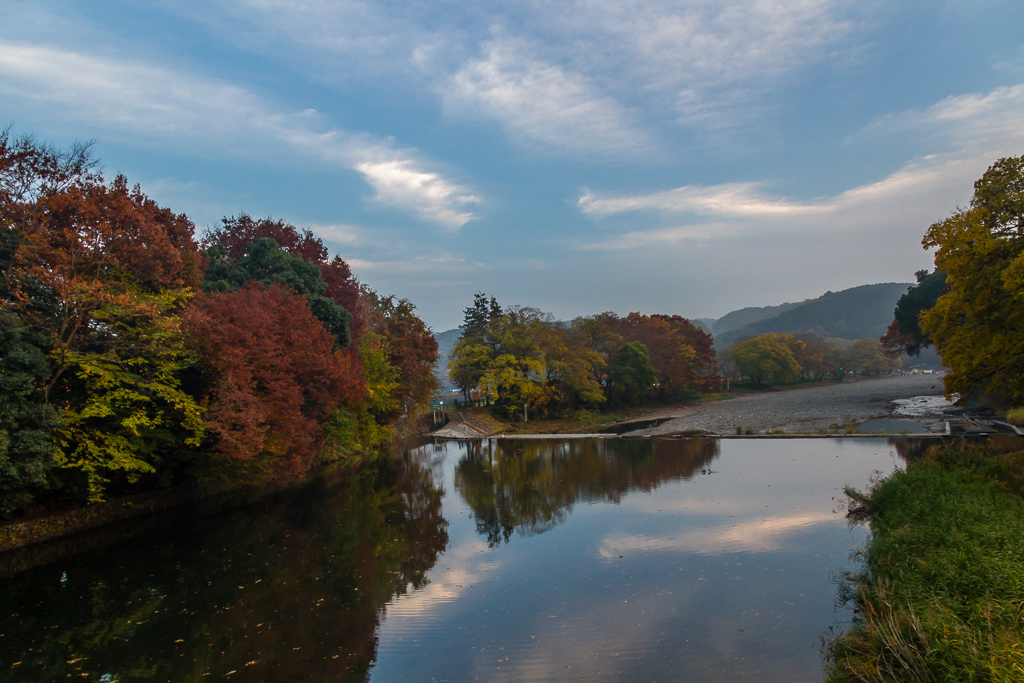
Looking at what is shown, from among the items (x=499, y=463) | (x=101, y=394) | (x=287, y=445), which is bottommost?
(x=499, y=463)

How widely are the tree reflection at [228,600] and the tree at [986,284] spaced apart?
15.2 meters

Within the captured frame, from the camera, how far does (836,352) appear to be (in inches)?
4090

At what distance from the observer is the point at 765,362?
3081 inches

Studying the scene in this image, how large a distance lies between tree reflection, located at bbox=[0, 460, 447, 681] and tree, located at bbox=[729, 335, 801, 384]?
7126 cm

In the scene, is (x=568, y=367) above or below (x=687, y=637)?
above

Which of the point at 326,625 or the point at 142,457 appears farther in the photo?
the point at 142,457

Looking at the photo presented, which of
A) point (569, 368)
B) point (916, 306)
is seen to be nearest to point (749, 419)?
point (569, 368)

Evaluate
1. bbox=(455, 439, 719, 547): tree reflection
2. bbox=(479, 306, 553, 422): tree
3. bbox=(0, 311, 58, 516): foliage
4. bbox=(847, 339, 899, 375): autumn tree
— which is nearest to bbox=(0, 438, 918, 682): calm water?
bbox=(455, 439, 719, 547): tree reflection

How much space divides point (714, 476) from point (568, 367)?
27356mm

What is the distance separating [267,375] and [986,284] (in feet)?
68.1

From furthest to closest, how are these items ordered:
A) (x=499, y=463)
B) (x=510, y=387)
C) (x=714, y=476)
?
1. (x=510, y=387)
2. (x=499, y=463)
3. (x=714, y=476)

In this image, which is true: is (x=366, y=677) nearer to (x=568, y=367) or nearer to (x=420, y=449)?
(x=420, y=449)

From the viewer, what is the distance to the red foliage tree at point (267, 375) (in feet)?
54.6

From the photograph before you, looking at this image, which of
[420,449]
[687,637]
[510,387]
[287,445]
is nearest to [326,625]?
[687,637]
